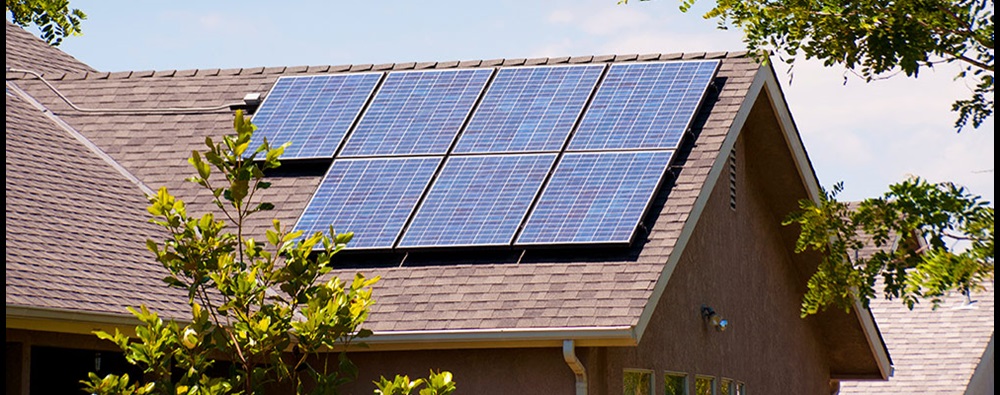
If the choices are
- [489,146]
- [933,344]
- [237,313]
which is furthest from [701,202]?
[933,344]

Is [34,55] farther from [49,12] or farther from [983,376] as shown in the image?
[983,376]

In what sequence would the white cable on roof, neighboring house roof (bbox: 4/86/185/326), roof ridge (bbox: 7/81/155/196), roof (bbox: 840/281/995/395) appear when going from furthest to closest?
roof (bbox: 840/281/995/395)
the white cable on roof
roof ridge (bbox: 7/81/155/196)
neighboring house roof (bbox: 4/86/185/326)

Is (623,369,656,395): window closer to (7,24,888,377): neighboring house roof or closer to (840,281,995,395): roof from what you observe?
(7,24,888,377): neighboring house roof

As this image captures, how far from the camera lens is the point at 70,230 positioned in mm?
13375

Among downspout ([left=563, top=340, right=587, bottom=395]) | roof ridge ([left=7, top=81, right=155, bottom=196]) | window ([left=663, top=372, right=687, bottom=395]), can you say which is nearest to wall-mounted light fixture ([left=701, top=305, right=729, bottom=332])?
window ([left=663, top=372, right=687, bottom=395])

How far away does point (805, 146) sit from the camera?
17484 millimetres

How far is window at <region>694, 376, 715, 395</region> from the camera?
1595 cm

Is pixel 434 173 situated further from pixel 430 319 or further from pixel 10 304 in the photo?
pixel 10 304

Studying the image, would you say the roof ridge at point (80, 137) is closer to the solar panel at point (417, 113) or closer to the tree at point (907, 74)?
the solar panel at point (417, 113)

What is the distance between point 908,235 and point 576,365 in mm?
3976

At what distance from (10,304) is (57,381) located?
9.55ft

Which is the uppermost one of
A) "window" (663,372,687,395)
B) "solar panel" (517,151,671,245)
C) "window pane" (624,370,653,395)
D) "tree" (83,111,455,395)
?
"solar panel" (517,151,671,245)

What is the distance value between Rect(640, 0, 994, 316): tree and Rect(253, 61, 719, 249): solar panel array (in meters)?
3.58

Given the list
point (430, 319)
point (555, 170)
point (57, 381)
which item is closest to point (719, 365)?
point (555, 170)
